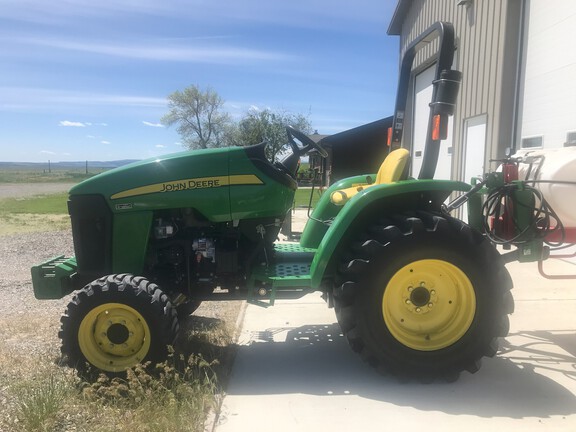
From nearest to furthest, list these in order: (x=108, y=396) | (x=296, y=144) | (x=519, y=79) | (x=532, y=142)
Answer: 1. (x=108, y=396)
2. (x=296, y=144)
3. (x=532, y=142)
4. (x=519, y=79)

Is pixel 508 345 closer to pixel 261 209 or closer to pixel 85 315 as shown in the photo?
pixel 261 209

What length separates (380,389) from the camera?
2.93m

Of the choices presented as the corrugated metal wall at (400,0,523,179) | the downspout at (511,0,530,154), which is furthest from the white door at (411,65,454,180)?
the downspout at (511,0,530,154)

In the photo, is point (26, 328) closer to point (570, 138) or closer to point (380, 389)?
A: point (380, 389)

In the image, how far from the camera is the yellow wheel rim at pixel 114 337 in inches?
116

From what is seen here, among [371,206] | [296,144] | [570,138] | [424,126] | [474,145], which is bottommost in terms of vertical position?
[371,206]

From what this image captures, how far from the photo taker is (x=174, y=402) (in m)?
2.57

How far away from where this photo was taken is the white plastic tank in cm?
315

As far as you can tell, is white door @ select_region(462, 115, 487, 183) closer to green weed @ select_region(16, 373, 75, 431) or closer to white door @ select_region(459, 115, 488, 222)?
white door @ select_region(459, 115, 488, 222)

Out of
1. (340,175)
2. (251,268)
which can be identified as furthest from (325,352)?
(340,175)

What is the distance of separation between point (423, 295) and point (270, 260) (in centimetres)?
115

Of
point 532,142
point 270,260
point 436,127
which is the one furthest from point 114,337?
point 532,142

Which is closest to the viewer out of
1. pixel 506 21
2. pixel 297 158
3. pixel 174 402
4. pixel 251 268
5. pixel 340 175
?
pixel 174 402

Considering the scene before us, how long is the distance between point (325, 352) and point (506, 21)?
596 cm
